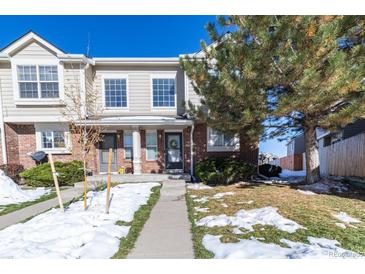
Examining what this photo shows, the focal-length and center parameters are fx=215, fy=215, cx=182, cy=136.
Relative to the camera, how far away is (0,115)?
10.2m

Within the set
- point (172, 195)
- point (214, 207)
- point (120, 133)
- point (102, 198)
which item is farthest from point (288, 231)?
point (120, 133)

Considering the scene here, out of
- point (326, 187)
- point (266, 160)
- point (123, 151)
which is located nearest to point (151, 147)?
point (123, 151)

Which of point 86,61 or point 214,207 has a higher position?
point 86,61

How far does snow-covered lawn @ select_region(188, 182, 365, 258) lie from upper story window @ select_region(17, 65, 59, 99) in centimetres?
864

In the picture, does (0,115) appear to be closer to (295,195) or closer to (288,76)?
(288,76)

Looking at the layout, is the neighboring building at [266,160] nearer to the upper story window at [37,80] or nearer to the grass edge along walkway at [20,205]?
the grass edge along walkway at [20,205]

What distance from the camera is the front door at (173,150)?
36.8 feet

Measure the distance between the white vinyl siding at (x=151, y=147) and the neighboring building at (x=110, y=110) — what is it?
2.1 inches

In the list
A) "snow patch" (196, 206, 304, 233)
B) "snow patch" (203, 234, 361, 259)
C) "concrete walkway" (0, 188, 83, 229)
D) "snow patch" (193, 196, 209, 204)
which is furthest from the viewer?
"snow patch" (193, 196, 209, 204)

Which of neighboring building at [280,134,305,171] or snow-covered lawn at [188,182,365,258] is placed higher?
snow-covered lawn at [188,182,365,258]

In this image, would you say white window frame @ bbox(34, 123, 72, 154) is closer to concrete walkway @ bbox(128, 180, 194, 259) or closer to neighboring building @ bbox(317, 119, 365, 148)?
concrete walkway @ bbox(128, 180, 194, 259)

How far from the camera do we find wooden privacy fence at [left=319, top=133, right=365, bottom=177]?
8.26 metres

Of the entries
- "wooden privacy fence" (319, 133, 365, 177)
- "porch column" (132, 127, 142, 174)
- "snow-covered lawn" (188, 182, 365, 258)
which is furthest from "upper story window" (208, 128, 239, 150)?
"wooden privacy fence" (319, 133, 365, 177)
